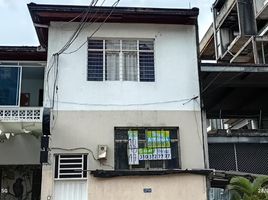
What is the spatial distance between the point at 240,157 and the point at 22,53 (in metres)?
8.68

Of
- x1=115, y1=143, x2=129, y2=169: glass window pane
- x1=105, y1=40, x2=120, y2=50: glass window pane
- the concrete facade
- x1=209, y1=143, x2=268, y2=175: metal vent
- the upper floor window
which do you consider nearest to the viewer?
the concrete facade

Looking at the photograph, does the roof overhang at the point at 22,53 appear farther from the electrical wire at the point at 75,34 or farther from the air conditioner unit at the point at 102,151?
the air conditioner unit at the point at 102,151

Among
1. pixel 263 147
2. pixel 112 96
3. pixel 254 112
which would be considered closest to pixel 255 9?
pixel 254 112

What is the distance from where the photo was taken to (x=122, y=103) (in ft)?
44.1

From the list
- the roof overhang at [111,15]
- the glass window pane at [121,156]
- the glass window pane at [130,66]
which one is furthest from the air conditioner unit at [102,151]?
the roof overhang at [111,15]

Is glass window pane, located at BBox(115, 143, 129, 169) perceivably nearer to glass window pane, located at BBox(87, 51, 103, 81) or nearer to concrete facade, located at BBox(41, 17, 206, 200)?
concrete facade, located at BBox(41, 17, 206, 200)

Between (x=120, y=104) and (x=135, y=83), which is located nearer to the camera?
(x=120, y=104)

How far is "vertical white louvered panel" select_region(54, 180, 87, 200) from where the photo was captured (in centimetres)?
1265

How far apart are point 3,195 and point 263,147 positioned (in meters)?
9.83

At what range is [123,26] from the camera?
1427 cm

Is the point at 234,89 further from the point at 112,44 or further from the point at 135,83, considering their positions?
the point at 112,44

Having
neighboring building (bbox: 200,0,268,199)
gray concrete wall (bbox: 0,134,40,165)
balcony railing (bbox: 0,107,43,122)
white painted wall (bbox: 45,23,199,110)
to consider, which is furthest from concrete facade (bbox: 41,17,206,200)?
gray concrete wall (bbox: 0,134,40,165)

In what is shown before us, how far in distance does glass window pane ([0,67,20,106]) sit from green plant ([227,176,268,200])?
24.8 ft

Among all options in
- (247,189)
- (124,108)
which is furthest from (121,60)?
(247,189)
